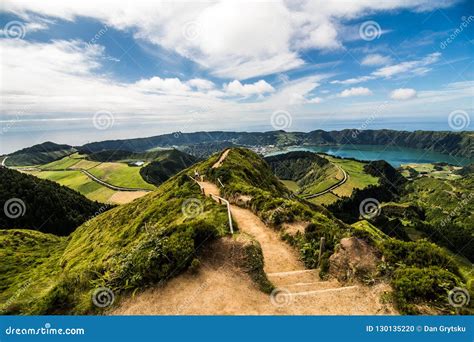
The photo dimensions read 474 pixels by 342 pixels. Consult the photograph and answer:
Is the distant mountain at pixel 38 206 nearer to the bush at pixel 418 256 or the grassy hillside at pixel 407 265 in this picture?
the grassy hillside at pixel 407 265

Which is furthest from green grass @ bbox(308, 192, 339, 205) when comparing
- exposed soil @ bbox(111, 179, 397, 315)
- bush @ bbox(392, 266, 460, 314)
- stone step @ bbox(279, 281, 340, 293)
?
bush @ bbox(392, 266, 460, 314)

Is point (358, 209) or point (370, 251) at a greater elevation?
point (370, 251)

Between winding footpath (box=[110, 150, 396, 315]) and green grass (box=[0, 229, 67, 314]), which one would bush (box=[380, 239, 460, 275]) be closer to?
winding footpath (box=[110, 150, 396, 315])

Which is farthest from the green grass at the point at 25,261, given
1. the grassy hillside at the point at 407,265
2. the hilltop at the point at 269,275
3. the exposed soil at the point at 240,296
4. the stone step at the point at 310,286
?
the grassy hillside at the point at 407,265

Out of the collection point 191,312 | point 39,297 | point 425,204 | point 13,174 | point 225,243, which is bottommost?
A: point 425,204

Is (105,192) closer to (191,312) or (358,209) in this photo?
(358,209)

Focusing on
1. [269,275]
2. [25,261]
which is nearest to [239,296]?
[269,275]

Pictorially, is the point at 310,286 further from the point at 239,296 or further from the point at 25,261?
the point at 25,261
